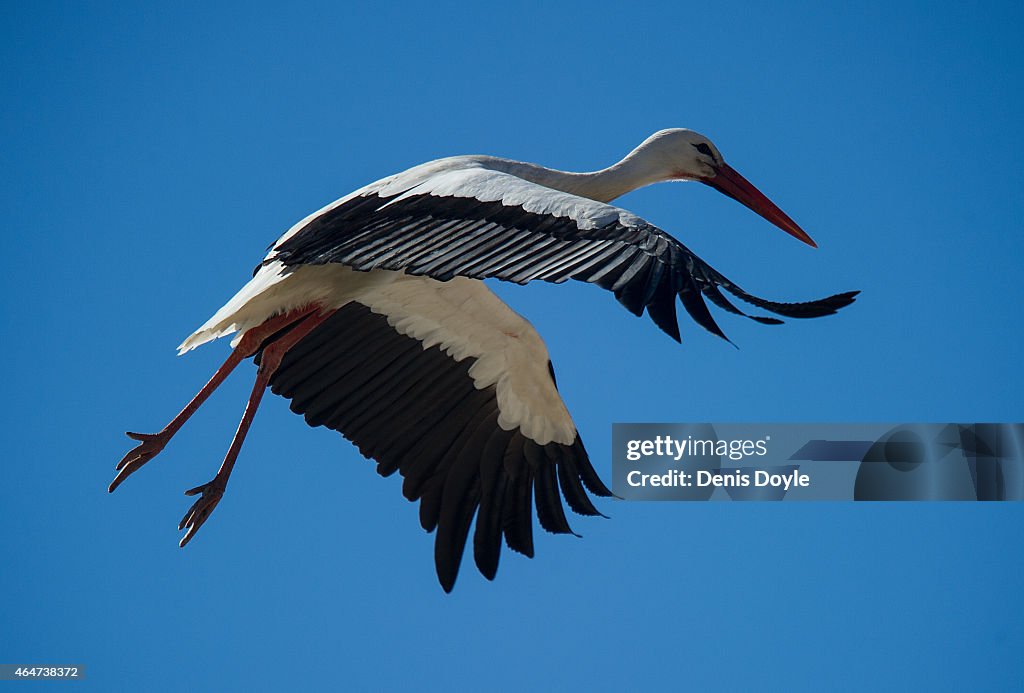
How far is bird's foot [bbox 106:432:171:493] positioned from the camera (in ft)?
27.9

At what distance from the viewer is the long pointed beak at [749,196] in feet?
31.9

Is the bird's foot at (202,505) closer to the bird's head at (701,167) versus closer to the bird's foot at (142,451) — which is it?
the bird's foot at (142,451)

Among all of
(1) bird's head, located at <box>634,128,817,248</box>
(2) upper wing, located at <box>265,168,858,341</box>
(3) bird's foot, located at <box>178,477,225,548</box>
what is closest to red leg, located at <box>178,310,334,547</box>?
(3) bird's foot, located at <box>178,477,225,548</box>

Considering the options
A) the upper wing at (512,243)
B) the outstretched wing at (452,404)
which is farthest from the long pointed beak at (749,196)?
the upper wing at (512,243)

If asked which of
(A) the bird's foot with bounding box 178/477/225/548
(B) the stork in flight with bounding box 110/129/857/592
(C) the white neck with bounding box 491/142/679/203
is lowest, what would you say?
(A) the bird's foot with bounding box 178/477/225/548

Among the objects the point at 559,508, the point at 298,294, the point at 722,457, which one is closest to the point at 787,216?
the point at 722,457

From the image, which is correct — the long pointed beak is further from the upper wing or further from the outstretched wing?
the upper wing

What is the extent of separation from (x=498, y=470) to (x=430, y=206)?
2.09 metres

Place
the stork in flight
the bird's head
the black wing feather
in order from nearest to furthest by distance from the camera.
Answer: the stork in flight, the black wing feather, the bird's head

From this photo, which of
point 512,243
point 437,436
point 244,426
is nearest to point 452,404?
point 437,436

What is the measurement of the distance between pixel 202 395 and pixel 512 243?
2.78 metres

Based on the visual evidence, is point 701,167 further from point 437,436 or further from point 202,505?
point 202,505

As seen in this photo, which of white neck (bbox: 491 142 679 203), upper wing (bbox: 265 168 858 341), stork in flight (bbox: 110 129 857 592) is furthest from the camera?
white neck (bbox: 491 142 679 203)

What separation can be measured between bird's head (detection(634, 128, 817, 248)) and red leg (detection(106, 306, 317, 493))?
6.94 ft
